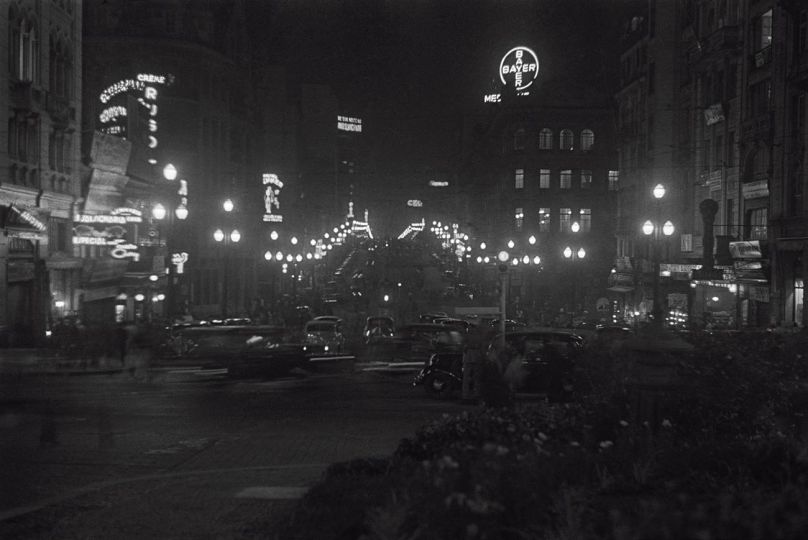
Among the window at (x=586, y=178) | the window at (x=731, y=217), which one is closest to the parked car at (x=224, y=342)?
the window at (x=731, y=217)

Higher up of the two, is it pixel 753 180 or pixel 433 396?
pixel 753 180

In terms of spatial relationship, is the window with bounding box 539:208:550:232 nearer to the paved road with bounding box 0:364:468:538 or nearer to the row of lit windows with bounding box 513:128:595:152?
the row of lit windows with bounding box 513:128:595:152

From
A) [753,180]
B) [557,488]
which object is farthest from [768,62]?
[557,488]

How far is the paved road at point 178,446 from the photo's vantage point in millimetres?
11398

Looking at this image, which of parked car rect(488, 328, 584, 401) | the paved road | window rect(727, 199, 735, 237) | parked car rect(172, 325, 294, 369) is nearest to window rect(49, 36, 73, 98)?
parked car rect(172, 325, 294, 369)

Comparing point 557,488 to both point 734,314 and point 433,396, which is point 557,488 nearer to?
point 433,396

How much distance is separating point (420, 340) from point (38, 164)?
1787 cm

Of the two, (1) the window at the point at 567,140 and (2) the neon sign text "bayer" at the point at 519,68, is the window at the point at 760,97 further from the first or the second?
(2) the neon sign text "bayer" at the point at 519,68

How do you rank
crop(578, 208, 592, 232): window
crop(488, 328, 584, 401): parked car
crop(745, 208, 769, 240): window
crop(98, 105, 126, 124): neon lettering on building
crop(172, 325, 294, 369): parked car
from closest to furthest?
crop(488, 328, 584, 401): parked car → crop(172, 325, 294, 369): parked car → crop(745, 208, 769, 240): window → crop(98, 105, 126, 124): neon lettering on building → crop(578, 208, 592, 232): window

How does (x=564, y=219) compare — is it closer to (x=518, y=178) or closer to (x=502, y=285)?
(x=518, y=178)

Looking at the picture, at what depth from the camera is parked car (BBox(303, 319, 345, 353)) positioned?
117 feet

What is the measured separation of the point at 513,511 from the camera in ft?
25.1

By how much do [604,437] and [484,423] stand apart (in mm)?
1591

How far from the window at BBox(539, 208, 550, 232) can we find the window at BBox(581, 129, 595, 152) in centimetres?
658
